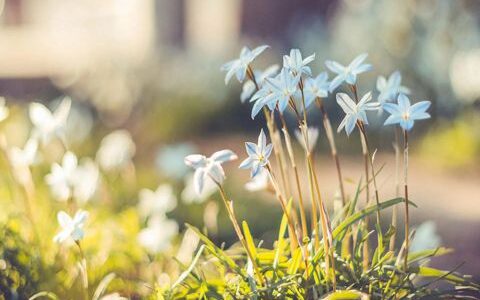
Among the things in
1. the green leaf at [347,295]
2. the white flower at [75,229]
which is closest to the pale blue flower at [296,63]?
the green leaf at [347,295]

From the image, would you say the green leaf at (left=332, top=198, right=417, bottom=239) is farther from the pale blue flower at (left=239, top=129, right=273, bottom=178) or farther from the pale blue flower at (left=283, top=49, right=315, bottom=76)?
the pale blue flower at (left=283, top=49, right=315, bottom=76)

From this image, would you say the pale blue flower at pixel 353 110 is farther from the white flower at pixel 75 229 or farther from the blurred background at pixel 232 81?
the blurred background at pixel 232 81

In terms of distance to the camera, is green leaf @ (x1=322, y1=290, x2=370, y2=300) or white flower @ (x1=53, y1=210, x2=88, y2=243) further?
white flower @ (x1=53, y1=210, x2=88, y2=243)

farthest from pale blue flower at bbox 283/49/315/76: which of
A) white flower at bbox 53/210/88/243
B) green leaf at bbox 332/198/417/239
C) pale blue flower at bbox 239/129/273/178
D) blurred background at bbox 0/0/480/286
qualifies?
blurred background at bbox 0/0/480/286

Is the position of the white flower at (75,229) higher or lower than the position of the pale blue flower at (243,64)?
lower

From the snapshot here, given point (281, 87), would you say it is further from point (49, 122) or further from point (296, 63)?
point (49, 122)

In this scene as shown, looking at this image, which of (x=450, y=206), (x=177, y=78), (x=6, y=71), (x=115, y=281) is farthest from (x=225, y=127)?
(x=115, y=281)
